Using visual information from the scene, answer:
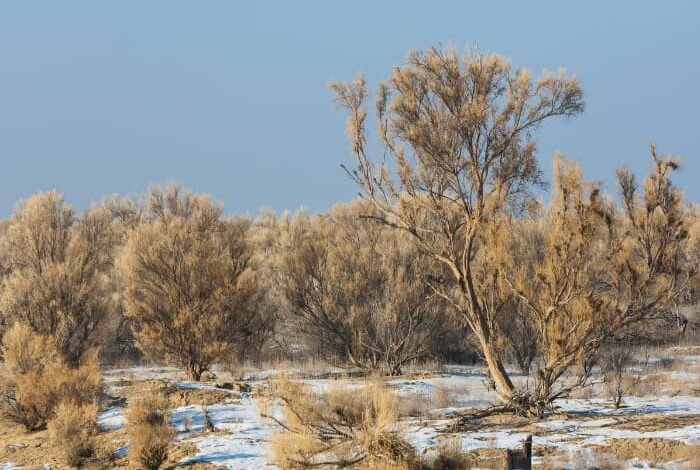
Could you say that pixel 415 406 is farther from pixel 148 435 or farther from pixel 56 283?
pixel 56 283

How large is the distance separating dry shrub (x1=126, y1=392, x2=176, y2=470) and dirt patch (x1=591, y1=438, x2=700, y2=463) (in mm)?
6327

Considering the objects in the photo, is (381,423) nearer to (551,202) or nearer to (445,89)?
(551,202)

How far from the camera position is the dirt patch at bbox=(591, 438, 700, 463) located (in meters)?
8.70

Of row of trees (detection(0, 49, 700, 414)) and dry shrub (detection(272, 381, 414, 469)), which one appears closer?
dry shrub (detection(272, 381, 414, 469))

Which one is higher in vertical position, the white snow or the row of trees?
the row of trees

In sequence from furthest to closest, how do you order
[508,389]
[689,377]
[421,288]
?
[421,288]
[689,377]
[508,389]

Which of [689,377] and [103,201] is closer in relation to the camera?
[689,377]

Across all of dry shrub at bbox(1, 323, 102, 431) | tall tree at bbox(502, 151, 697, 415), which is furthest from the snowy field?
tall tree at bbox(502, 151, 697, 415)

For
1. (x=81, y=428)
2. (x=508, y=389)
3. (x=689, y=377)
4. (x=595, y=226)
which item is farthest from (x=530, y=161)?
(x=81, y=428)

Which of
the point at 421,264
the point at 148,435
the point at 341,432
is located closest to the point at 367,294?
the point at 421,264

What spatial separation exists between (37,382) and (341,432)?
787 centimetres

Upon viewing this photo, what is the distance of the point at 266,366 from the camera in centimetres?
2228

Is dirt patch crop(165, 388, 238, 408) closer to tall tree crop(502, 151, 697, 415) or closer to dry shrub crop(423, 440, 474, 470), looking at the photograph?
tall tree crop(502, 151, 697, 415)

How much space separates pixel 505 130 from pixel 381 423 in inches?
246
